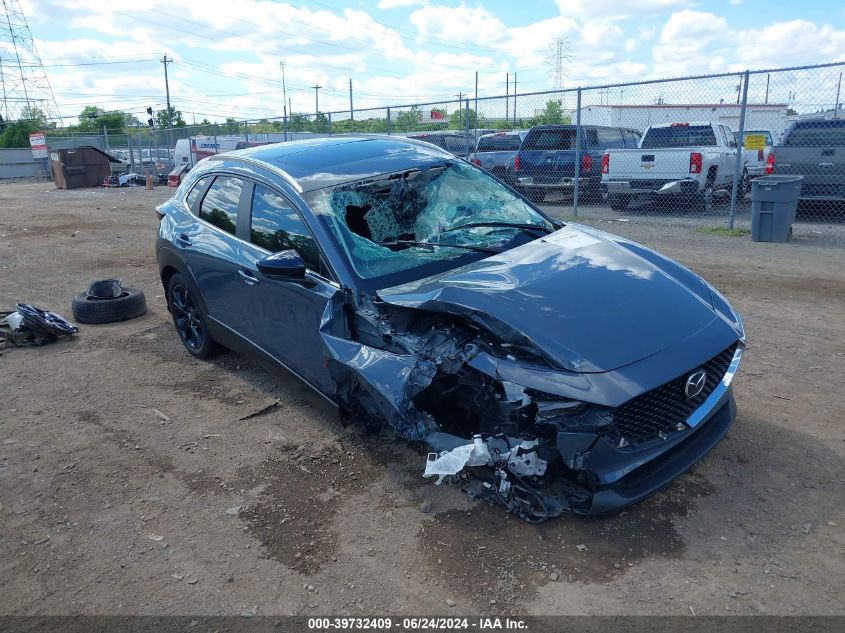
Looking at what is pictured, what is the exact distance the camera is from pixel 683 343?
3113mm

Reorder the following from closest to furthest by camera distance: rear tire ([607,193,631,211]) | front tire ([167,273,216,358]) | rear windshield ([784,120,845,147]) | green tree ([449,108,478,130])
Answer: front tire ([167,273,216,358]), rear windshield ([784,120,845,147]), rear tire ([607,193,631,211]), green tree ([449,108,478,130])

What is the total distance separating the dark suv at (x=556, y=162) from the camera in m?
13.8

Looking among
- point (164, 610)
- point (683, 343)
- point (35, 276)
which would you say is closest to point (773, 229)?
point (683, 343)

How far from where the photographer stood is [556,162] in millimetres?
13789

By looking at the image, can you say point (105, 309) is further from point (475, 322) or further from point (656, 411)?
point (656, 411)

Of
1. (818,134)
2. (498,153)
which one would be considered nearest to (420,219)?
(818,134)

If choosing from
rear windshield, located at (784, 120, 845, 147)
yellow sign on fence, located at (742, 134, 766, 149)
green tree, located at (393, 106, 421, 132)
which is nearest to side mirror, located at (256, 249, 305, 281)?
yellow sign on fence, located at (742, 134, 766, 149)

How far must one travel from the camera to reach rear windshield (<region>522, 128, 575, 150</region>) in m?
13.8

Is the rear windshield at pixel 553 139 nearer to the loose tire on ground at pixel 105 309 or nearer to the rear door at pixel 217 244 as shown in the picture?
the loose tire on ground at pixel 105 309

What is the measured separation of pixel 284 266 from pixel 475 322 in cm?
122

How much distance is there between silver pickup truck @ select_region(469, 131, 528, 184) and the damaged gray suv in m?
11.5

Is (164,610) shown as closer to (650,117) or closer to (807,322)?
(807,322)

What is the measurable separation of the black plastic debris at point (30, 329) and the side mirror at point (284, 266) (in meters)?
3.64

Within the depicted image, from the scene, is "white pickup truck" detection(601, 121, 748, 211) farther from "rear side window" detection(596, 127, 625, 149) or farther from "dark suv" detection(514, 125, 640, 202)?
"rear side window" detection(596, 127, 625, 149)
